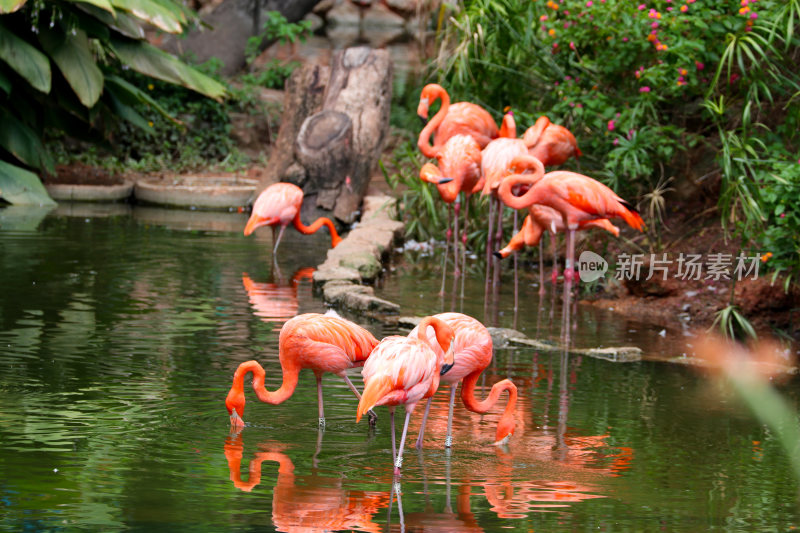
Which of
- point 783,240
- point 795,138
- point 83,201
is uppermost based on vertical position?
point 795,138

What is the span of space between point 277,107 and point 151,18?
158 inches

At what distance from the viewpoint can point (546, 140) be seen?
7.63 metres

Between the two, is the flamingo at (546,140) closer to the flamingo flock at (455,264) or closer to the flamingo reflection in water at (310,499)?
the flamingo flock at (455,264)

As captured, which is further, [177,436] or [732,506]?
[177,436]

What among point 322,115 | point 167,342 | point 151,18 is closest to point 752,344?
point 167,342

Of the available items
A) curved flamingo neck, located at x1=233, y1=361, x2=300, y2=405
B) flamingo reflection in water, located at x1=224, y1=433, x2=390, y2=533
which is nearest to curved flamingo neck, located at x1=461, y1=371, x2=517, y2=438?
curved flamingo neck, located at x1=233, y1=361, x2=300, y2=405

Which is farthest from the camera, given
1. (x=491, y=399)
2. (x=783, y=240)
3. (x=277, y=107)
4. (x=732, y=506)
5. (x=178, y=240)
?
(x=277, y=107)

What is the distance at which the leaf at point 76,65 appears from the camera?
11500mm

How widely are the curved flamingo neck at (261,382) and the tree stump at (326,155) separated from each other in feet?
23.6

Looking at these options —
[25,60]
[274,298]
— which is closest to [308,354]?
[274,298]

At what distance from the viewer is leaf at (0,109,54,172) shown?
38.4 ft

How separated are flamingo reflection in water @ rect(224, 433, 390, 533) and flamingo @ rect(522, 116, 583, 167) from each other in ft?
14.1

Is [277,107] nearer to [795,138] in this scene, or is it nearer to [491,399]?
[795,138]

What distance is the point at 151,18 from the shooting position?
1161cm
